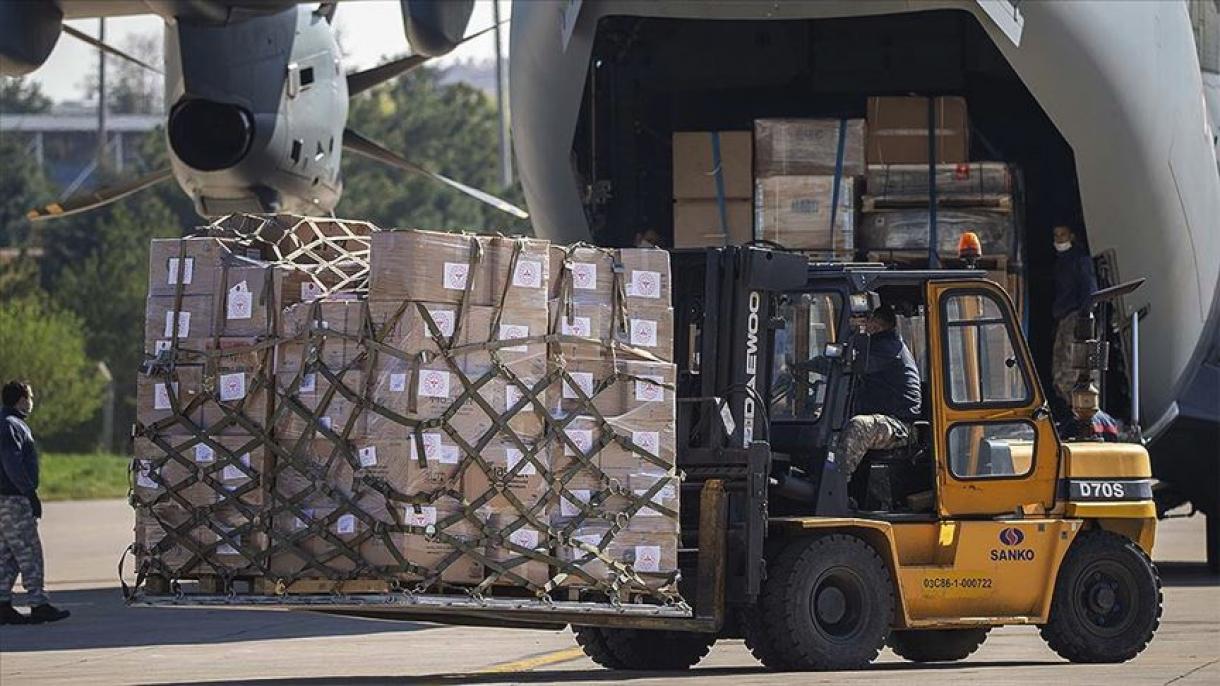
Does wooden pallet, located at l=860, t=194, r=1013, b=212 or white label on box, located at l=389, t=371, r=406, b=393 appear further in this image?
wooden pallet, located at l=860, t=194, r=1013, b=212

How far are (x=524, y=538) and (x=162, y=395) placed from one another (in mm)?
1641

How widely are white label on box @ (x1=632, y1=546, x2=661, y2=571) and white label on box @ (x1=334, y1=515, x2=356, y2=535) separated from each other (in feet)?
3.89

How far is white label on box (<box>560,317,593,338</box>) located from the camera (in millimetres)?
9141

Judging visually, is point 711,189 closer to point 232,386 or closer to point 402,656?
point 402,656

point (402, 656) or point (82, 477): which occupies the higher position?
point (82, 477)

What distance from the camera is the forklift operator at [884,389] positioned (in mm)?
9891

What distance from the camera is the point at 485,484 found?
8859 mm


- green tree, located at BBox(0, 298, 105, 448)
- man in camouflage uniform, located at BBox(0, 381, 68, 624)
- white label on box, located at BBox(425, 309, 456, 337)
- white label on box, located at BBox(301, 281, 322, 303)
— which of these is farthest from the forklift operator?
green tree, located at BBox(0, 298, 105, 448)

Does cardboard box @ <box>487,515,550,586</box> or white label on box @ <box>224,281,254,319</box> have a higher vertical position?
white label on box @ <box>224,281,254,319</box>

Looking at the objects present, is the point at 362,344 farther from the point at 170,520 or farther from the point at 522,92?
the point at 522,92

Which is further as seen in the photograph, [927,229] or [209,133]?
[209,133]

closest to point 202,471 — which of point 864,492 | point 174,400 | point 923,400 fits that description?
point 174,400

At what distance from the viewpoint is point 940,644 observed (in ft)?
36.2

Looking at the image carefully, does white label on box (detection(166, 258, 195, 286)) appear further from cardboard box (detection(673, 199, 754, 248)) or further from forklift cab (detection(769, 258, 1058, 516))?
cardboard box (detection(673, 199, 754, 248))
